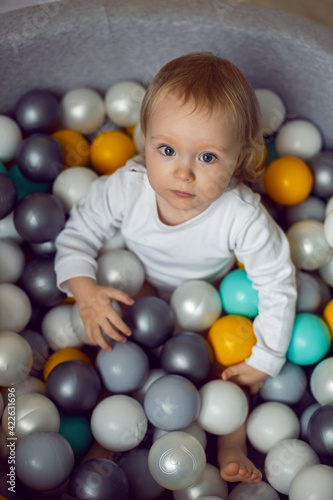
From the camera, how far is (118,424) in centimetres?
101

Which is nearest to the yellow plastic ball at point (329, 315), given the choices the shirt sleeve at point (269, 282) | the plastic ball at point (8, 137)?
the shirt sleeve at point (269, 282)

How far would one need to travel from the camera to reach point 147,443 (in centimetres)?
111

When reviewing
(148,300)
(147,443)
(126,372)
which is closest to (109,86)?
(148,300)

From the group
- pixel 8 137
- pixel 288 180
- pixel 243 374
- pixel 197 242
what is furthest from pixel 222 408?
pixel 8 137

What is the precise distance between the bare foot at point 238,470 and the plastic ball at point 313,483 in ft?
0.23

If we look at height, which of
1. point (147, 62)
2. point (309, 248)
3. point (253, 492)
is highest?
point (147, 62)

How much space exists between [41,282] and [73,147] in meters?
0.38

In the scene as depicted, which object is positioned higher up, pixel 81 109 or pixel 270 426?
pixel 81 109

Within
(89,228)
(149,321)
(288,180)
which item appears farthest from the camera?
(288,180)

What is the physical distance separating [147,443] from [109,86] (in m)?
0.91

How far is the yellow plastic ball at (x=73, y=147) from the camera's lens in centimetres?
137

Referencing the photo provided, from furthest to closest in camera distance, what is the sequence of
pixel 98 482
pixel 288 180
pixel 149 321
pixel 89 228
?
pixel 288 180
pixel 89 228
pixel 149 321
pixel 98 482

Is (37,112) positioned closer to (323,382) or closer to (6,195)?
(6,195)

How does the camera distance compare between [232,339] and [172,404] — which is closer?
[172,404]
